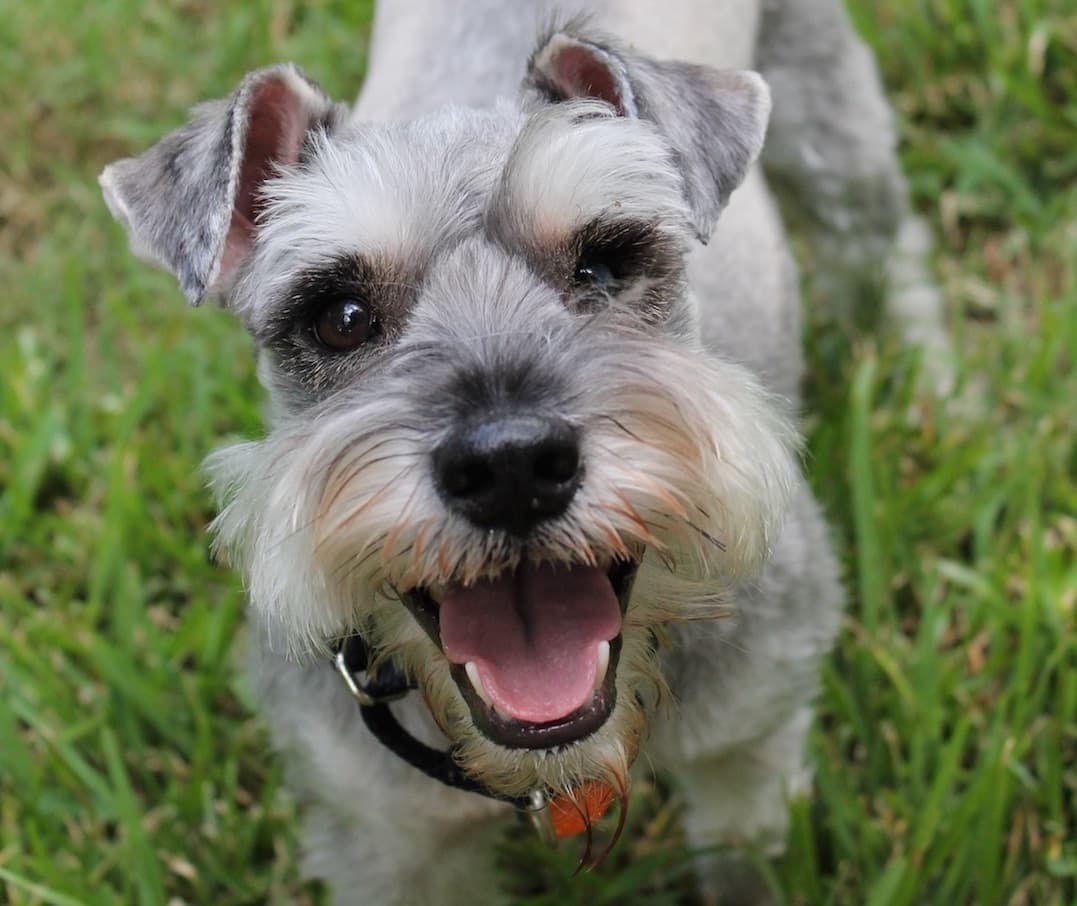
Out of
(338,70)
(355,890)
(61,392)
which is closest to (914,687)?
(355,890)

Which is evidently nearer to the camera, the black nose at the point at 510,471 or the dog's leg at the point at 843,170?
the black nose at the point at 510,471

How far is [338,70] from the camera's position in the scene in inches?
221

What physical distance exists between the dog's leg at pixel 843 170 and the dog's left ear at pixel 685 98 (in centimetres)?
151

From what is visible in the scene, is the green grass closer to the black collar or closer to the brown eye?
the black collar

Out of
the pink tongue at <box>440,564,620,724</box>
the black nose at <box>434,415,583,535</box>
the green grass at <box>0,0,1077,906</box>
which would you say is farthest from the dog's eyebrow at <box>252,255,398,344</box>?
the green grass at <box>0,0,1077,906</box>

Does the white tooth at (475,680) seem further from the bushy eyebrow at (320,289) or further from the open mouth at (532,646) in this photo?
the bushy eyebrow at (320,289)

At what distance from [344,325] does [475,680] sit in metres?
0.73

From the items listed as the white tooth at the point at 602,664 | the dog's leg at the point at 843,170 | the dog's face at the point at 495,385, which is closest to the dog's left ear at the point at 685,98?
the dog's face at the point at 495,385

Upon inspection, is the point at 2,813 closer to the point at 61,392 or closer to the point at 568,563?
the point at 61,392

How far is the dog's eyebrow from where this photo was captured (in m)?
2.49

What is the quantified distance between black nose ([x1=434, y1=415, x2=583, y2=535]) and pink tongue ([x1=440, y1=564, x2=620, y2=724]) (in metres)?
0.19

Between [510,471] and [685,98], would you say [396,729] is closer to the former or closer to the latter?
[510,471]

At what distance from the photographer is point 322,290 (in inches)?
99.4

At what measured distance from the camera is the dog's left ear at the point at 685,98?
2703 mm
